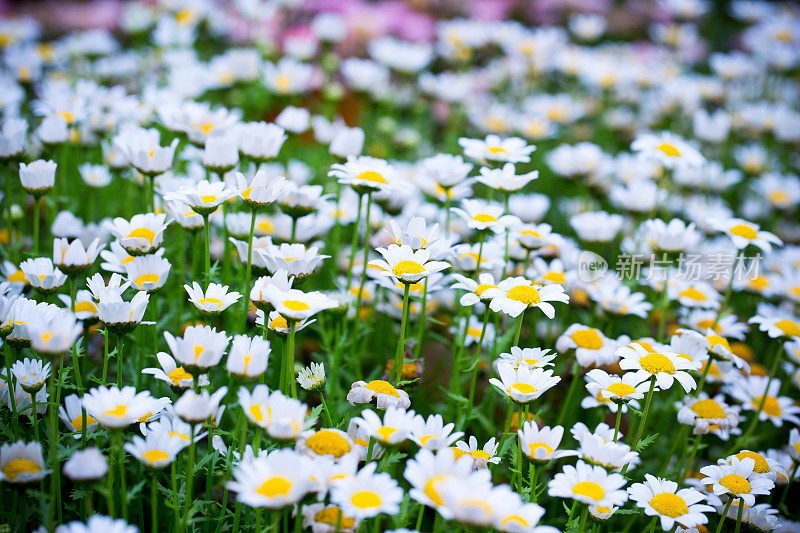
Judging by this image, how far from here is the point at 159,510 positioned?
1641 millimetres

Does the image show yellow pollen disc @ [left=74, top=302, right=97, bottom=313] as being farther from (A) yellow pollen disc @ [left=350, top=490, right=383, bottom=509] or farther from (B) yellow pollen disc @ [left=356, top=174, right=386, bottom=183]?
(A) yellow pollen disc @ [left=350, top=490, right=383, bottom=509]

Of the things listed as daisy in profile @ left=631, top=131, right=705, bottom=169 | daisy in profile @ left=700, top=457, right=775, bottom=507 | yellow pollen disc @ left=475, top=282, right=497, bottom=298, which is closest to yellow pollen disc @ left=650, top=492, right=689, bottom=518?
daisy in profile @ left=700, top=457, right=775, bottom=507

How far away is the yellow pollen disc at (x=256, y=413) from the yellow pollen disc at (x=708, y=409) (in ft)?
3.55

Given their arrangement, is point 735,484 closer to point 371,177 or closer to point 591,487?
point 591,487

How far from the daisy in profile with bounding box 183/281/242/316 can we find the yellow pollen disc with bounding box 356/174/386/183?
40 centimetres

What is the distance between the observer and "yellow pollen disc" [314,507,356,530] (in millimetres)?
1251

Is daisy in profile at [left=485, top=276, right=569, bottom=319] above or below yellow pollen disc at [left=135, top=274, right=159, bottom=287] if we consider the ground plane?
above

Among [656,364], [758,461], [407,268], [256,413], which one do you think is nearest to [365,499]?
[256,413]

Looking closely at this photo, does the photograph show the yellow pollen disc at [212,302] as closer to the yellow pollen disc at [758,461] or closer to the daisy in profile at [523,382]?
the daisy in profile at [523,382]

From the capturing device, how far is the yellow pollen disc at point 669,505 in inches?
54.7

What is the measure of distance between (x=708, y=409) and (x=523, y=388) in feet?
2.00

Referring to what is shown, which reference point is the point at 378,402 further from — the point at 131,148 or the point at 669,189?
the point at 669,189

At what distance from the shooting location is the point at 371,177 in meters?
1.70

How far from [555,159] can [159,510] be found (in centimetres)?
190
